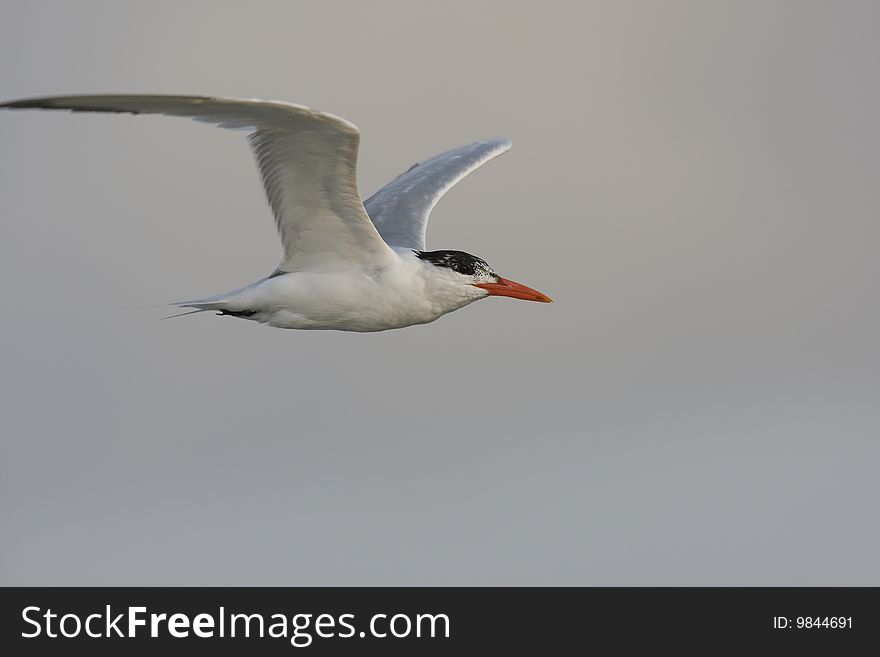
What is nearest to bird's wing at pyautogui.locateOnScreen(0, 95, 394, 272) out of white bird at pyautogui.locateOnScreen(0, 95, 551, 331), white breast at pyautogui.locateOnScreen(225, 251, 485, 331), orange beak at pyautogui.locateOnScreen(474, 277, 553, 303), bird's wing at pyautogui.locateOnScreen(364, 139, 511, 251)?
white bird at pyautogui.locateOnScreen(0, 95, 551, 331)

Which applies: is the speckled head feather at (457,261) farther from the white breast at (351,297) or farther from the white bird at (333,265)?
the white breast at (351,297)

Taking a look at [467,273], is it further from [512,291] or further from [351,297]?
[351,297]

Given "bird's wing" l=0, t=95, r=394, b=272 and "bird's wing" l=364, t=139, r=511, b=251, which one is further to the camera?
"bird's wing" l=364, t=139, r=511, b=251

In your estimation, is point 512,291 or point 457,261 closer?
point 457,261

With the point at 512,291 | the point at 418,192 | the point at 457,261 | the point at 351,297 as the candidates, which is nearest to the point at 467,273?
the point at 457,261

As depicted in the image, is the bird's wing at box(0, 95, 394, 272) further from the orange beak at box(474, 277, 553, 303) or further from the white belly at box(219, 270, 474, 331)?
the orange beak at box(474, 277, 553, 303)

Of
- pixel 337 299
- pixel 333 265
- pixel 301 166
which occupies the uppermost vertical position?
pixel 301 166
